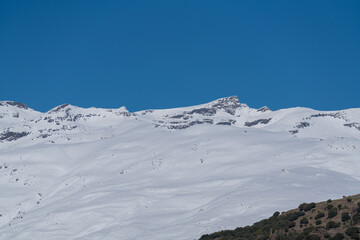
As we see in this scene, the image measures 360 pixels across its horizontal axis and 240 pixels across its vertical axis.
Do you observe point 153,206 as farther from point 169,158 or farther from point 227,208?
point 169,158

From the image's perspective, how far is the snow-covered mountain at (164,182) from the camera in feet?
183

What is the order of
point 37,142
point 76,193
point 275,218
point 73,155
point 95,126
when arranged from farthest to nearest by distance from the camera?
point 95,126, point 37,142, point 73,155, point 76,193, point 275,218

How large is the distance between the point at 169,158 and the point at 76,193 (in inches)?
832

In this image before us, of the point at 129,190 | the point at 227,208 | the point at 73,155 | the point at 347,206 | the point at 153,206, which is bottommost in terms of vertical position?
the point at 347,206

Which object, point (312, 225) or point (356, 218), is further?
point (312, 225)

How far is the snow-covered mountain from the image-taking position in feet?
183

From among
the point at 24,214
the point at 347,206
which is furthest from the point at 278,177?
the point at 24,214

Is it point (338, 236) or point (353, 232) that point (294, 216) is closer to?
point (338, 236)

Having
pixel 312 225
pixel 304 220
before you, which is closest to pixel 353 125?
pixel 304 220

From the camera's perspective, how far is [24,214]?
268ft

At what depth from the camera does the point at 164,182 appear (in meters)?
80.6

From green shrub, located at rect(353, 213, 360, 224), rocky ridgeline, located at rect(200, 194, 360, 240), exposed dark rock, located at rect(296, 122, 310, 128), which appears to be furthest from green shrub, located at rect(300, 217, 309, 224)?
exposed dark rock, located at rect(296, 122, 310, 128)

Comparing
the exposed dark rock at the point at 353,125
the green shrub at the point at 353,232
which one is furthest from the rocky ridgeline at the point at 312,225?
the exposed dark rock at the point at 353,125

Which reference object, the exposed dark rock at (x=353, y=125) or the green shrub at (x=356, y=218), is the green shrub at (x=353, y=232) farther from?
the exposed dark rock at (x=353, y=125)
